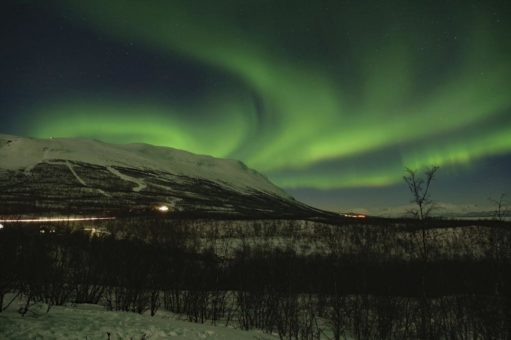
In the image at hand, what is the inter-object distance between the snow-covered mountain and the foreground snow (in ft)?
202

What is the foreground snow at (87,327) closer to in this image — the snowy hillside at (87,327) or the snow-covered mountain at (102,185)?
the snowy hillside at (87,327)

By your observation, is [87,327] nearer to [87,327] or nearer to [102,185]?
[87,327]

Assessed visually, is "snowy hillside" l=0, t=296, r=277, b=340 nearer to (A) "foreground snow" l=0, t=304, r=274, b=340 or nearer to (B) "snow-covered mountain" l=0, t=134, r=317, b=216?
(A) "foreground snow" l=0, t=304, r=274, b=340

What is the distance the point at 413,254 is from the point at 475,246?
31.6ft

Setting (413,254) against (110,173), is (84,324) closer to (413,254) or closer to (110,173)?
(413,254)

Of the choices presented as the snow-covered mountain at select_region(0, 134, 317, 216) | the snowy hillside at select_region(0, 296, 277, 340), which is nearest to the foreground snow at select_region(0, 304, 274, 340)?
the snowy hillside at select_region(0, 296, 277, 340)

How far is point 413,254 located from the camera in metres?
43.1

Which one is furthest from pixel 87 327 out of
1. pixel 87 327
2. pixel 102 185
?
pixel 102 185

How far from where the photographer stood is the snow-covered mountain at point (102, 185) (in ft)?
296

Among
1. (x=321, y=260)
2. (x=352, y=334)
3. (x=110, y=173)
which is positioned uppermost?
(x=110, y=173)

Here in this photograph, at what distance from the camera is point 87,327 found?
26.8 feet

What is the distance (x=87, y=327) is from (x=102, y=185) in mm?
118810

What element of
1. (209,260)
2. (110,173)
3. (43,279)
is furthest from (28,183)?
(43,279)

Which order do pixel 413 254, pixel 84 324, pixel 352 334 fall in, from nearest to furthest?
pixel 84 324
pixel 352 334
pixel 413 254
